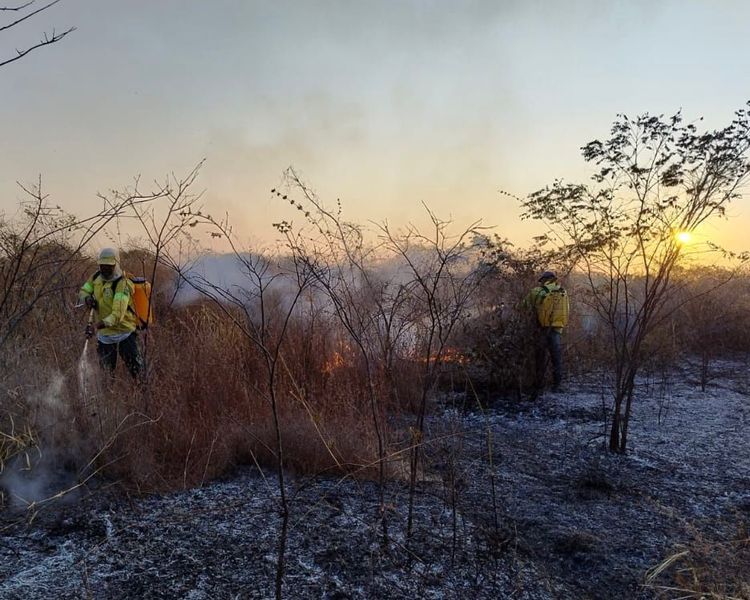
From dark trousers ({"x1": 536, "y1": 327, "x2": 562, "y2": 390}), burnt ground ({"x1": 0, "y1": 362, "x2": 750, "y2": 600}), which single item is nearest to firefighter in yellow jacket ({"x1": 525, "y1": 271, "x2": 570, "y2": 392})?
dark trousers ({"x1": 536, "y1": 327, "x2": 562, "y2": 390})

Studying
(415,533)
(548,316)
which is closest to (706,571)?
(415,533)

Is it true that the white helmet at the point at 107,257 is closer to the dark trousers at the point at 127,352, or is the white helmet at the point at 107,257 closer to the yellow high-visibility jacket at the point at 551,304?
the dark trousers at the point at 127,352

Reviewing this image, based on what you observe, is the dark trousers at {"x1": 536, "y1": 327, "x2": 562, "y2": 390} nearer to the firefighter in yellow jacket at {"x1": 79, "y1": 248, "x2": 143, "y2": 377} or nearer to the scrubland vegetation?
the scrubland vegetation

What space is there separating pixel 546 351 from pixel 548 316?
21.0 inches

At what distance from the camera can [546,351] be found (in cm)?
788

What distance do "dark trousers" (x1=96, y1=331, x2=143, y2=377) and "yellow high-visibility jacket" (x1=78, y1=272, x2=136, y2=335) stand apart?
0.15m

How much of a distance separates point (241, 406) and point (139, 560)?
222cm

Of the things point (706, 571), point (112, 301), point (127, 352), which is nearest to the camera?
point (706, 571)

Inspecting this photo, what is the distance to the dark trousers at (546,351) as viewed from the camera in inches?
307

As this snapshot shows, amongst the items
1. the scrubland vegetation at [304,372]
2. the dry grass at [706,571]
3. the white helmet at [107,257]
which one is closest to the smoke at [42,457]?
the scrubland vegetation at [304,372]

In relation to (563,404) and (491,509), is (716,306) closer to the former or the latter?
(563,404)

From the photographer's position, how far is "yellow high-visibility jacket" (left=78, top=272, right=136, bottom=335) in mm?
5902

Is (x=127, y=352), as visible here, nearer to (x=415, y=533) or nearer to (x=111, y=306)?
(x=111, y=306)

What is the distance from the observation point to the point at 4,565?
3020 mm
